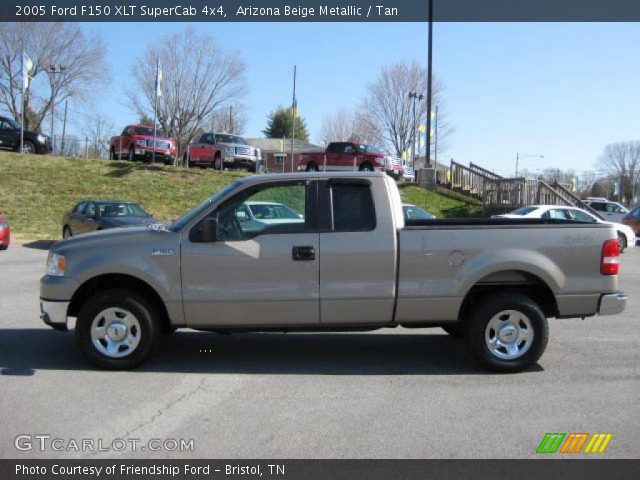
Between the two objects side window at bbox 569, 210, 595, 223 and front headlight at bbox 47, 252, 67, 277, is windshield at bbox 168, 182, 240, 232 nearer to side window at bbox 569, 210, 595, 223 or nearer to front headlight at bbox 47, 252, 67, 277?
front headlight at bbox 47, 252, 67, 277

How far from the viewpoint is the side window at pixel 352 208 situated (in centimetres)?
595

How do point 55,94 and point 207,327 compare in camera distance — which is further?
point 55,94

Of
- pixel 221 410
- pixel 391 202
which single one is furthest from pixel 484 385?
pixel 221 410

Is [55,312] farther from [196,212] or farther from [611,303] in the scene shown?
[611,303]

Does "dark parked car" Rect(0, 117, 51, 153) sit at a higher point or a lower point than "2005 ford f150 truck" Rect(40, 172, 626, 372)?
higher

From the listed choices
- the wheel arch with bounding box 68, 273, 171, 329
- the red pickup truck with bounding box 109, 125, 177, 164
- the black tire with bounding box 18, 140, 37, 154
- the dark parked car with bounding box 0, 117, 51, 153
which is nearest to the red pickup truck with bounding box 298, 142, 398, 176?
the red pickup truck with bounding box 109, 125, 177, 164

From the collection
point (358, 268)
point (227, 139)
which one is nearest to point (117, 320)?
point (358, 268)

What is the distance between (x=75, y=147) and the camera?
4869 cm

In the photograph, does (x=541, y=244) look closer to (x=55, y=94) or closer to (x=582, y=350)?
(x=582, y=350)

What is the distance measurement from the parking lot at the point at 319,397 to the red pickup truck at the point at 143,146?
23742 millimetres

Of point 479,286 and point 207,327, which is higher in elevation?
point 479,286

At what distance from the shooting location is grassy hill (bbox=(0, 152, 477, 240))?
2458 cm

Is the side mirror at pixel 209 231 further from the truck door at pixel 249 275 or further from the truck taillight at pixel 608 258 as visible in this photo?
the truck taillight at pixel 608 258
